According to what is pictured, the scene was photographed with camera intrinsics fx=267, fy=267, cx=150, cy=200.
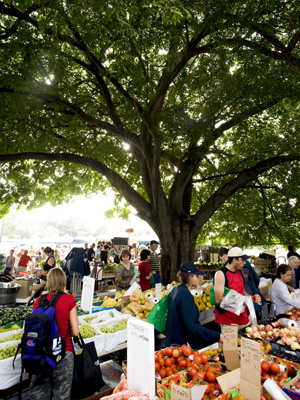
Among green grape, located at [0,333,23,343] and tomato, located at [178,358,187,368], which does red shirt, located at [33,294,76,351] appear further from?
green grape, located at [0,333,23,343]

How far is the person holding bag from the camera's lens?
2688 mm

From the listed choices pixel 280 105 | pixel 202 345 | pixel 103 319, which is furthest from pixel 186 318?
pixel 280 105

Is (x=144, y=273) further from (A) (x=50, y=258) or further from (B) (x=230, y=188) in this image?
(B) (x=230, y=188)

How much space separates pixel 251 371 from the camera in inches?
69.7

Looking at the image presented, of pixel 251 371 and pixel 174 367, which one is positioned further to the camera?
pixel 174 367

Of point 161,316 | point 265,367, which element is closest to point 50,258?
point 161,316

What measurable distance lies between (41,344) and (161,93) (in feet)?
23.7

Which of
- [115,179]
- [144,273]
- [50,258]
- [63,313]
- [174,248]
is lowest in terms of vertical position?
[63,313]

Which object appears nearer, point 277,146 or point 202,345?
point 202,345

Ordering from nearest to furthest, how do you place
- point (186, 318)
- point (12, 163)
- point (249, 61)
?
point (186, 318) → point (249, 61) → point (12, 163)

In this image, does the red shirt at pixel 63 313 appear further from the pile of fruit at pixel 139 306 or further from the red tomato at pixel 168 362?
the pile of fruit at pixel 139 306

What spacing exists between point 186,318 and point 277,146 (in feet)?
27.1

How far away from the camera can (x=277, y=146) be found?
30.9 ft

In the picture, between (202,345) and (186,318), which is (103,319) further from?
(186,318)
